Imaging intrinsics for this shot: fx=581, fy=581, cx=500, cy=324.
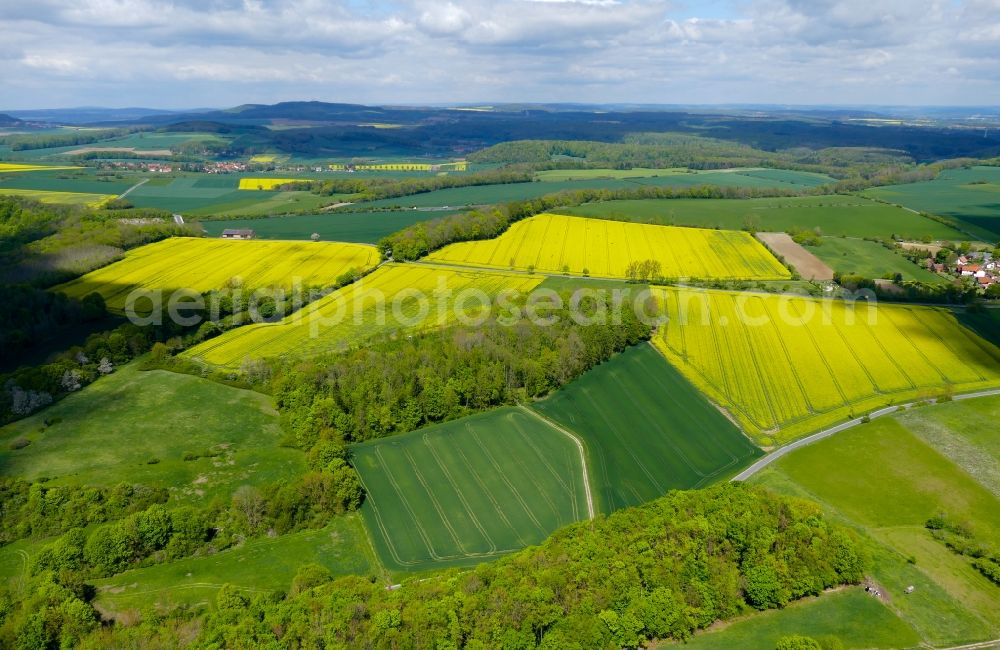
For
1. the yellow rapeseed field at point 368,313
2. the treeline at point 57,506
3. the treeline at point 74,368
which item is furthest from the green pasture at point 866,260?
the treeline at point 74,368

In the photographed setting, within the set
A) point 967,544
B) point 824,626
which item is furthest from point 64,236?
point 967,544

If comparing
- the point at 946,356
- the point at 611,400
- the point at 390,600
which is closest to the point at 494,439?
the point at 611,400

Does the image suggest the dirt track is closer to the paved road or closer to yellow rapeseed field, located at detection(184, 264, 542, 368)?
the paved road

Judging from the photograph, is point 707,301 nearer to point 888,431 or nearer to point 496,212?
point 888,431

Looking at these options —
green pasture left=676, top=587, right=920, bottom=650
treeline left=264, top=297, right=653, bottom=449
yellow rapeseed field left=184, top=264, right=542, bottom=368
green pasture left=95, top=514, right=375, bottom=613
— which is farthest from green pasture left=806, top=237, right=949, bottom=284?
green pasture left=95, top=514, right=375, bottom=613

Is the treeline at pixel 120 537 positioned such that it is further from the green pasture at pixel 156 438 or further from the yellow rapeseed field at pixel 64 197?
the yellow rapeseed field at pixel 64 197

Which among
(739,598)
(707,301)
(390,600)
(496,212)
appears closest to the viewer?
(390,600)
